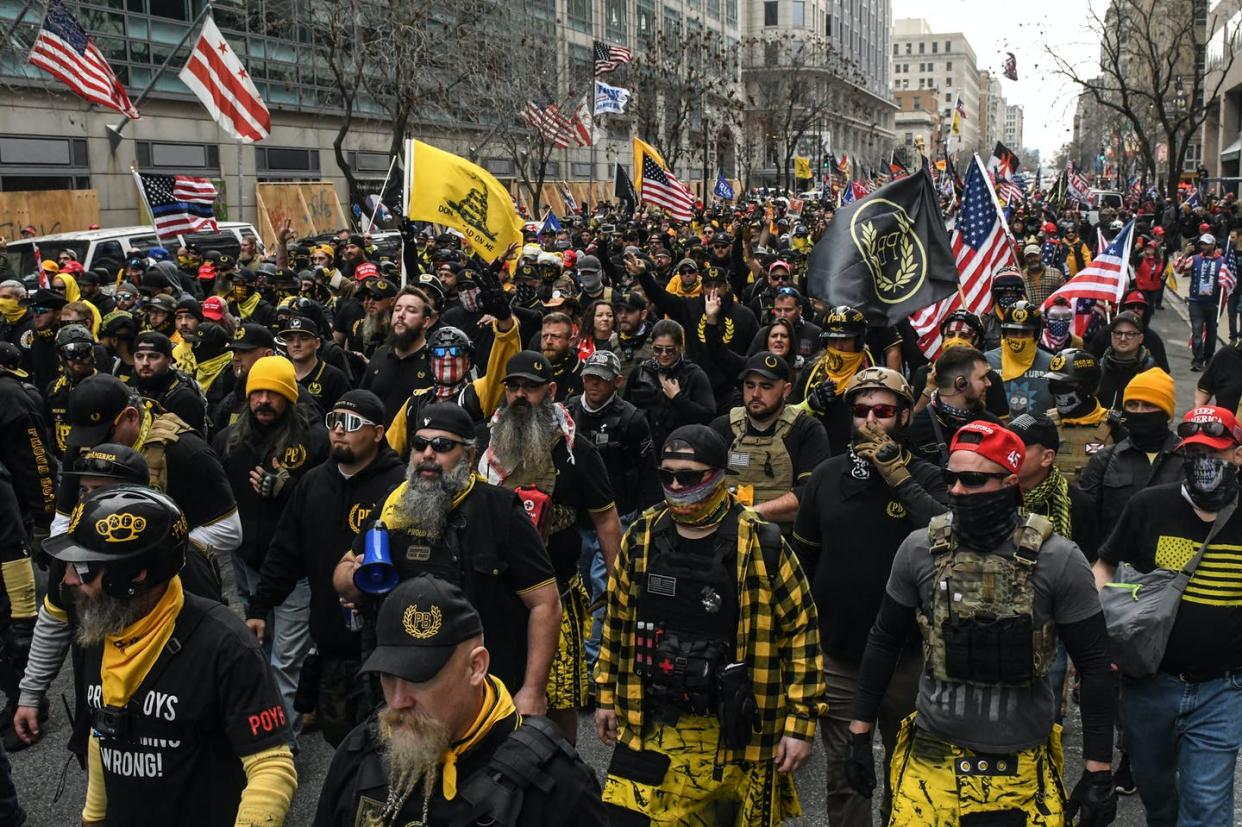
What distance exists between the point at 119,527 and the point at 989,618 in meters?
2.58

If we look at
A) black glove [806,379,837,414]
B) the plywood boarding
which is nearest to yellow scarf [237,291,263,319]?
black glove [806,379,837,414]

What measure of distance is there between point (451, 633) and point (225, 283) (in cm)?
1184

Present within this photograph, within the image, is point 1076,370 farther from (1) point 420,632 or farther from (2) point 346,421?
(1) point 420,632

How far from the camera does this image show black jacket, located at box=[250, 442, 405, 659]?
504 cm

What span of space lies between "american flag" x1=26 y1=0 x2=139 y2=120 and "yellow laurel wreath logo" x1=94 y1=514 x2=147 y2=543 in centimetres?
1498

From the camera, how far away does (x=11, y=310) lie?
11.0 metres

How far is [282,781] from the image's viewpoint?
327cm

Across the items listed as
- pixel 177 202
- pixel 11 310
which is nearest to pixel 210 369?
pixel 11 310

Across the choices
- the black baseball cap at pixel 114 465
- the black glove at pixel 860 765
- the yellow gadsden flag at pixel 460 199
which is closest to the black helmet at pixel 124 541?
the black baseball cap at pixel 114 465

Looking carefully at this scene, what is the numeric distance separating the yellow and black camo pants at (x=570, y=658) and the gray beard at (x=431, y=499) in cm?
87

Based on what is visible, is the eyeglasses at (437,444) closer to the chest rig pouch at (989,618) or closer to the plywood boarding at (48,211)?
the chest rig pouch at (989,618)

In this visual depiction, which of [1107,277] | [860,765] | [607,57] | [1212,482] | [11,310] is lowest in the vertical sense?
[860,765]

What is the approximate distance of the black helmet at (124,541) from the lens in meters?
3.29

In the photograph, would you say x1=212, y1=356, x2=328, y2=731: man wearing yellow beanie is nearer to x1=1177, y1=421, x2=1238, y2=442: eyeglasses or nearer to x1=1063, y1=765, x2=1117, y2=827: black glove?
x1=1063, y1=765, x2=1117, y2=827: black glove
